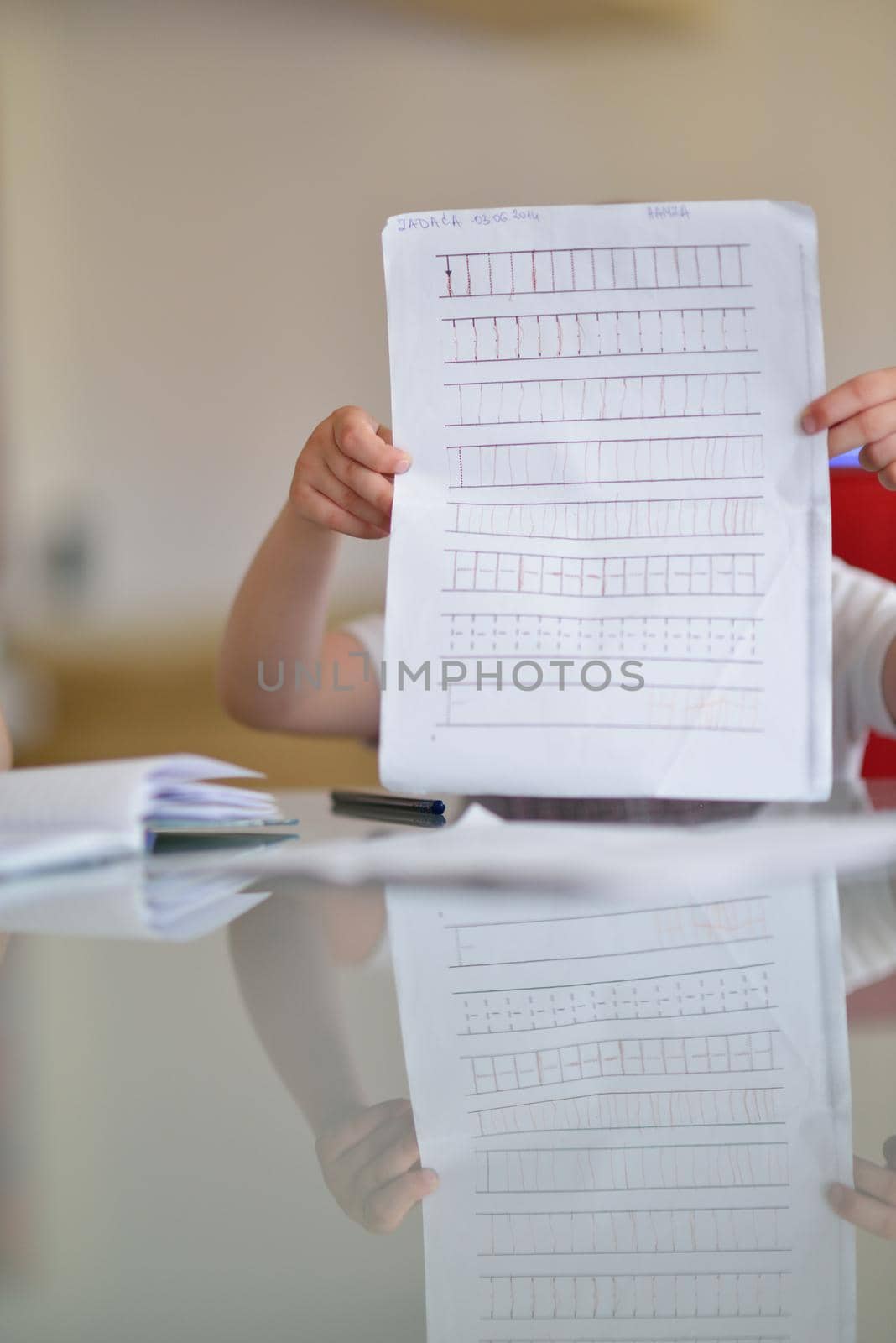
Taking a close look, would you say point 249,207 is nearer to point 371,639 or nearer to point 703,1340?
point 371,639

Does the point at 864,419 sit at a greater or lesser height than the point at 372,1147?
greater

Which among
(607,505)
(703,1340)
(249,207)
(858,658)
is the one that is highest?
(249,207)

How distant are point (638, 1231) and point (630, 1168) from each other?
2 cm

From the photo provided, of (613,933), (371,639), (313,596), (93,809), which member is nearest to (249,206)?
(371,639)

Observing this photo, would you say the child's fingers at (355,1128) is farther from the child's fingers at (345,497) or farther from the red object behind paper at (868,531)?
the red object behind paper at (868,531)

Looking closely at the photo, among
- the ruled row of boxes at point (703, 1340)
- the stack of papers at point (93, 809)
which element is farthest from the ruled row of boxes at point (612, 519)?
the ruled row of boxes at point (703, 1340)

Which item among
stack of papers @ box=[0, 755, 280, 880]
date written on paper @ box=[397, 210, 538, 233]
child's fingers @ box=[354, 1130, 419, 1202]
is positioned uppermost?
date written on paper @ box=[397, 210, 538, 233]

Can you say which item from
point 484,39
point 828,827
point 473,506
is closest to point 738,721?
point 828,827

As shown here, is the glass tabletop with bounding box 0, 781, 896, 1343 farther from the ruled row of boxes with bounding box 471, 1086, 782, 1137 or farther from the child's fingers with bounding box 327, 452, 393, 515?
the child's fingers with bounding box 327, 452, 393, 515

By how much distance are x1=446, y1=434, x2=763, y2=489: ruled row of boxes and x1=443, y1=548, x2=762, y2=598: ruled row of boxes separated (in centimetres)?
4

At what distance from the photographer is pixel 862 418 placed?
723 millimetres

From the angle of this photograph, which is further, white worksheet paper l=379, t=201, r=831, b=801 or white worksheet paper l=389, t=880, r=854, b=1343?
white worksheet paper l=379, t=201, r=831, b=801

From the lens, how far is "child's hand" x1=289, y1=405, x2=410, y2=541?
72 centimetres

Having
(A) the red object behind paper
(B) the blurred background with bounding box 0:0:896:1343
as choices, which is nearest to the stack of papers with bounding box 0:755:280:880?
(A) the red object behind paper
